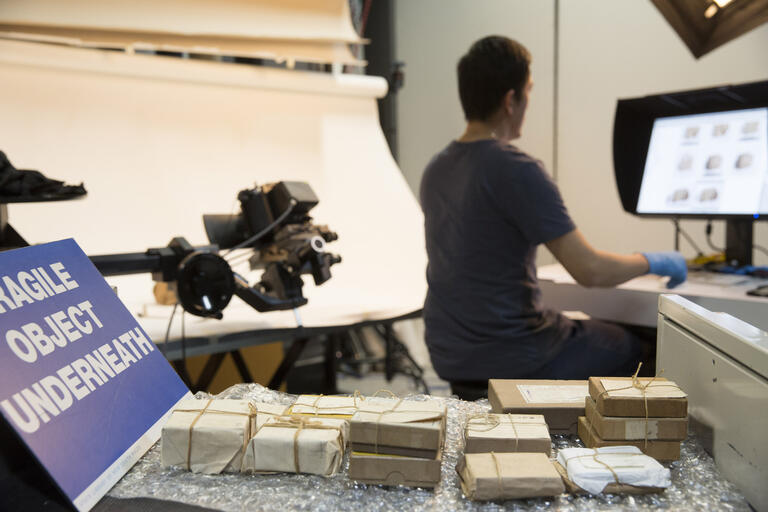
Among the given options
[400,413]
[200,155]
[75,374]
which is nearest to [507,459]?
[400,413]

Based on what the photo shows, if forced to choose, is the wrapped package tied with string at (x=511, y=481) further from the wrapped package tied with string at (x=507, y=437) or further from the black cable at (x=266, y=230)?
the black cable at (x=266, y=230)

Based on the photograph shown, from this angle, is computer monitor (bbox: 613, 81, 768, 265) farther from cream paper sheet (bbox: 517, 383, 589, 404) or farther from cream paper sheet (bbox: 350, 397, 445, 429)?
cream paper sheet (bbox: 350, 397, 445, 429)

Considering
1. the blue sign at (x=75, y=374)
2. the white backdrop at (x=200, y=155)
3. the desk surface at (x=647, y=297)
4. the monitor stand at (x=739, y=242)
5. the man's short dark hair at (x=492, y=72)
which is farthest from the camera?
the white backdrop at (x=200, y=155)

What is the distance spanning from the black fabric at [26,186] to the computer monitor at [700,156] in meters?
1.63

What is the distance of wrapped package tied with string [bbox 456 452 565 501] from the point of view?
67 cm

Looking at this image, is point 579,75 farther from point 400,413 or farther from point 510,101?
point 400,413

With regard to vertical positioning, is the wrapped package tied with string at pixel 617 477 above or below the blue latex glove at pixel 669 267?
below

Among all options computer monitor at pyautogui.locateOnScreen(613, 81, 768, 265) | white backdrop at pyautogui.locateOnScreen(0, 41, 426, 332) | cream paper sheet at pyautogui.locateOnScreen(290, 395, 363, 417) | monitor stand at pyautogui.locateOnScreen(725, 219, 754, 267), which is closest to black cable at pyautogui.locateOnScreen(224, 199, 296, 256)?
white backdrop at pyautogui.locateOnScreen(0, 41, 426, 332)

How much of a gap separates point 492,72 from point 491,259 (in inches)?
19.8

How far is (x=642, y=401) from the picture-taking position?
0.75 meters

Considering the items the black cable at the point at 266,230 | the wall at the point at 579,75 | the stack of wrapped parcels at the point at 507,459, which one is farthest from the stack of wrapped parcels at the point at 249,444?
the wall at the point at 579,75

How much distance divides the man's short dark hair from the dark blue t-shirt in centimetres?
14

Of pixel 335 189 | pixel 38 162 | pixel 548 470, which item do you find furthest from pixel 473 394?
pixel 38 162

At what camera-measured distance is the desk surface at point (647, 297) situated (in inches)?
55.8
